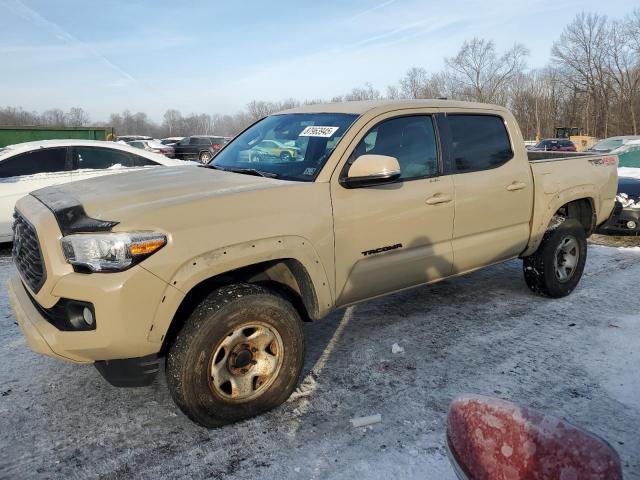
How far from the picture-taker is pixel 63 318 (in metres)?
2.70

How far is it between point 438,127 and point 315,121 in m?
1.00

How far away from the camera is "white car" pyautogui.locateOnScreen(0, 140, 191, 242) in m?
7.26

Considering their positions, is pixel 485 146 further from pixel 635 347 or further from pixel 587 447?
pixel 587 447

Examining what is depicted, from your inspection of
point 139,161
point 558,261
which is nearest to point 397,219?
point 558,261

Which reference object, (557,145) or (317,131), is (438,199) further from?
(557,145)

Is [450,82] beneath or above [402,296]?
above

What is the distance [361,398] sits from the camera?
3324 millimetres

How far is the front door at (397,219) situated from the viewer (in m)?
3.38

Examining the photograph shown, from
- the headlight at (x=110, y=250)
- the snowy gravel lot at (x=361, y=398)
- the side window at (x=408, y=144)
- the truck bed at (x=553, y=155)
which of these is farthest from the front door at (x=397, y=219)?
the truck bed at (x=553, y=155)

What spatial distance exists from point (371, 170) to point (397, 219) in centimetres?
52

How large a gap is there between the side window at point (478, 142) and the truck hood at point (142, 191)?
168cm

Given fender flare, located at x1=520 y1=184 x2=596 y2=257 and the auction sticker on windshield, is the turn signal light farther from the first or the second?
fender flare, located at x1=520 y1=184 x2=596 y2=257

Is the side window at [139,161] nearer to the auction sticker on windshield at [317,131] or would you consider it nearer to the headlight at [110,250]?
the auction sticker on windshield at [317,131]

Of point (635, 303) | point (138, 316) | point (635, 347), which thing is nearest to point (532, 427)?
point (138, 316)
